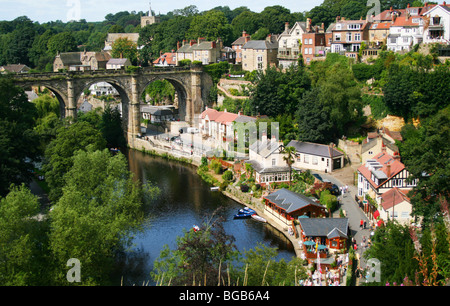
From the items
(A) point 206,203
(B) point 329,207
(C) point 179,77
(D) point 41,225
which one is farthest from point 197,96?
(D) point 41,225

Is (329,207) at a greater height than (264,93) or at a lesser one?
lesser

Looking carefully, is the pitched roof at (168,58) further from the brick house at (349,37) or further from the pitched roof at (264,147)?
the pitched roof at (264,147)

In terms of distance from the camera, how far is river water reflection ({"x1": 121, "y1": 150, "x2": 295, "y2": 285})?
29.9 metres

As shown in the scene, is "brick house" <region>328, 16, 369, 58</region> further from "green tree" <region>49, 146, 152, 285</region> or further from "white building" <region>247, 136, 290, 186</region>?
"green tree" <region>49, 146, 152, 285</region>

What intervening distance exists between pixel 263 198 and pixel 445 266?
58.4 feet

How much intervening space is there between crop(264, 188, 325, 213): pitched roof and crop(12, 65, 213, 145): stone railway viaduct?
27.1 metres

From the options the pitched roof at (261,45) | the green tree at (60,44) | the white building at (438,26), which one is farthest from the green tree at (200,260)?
the green tree at (60,44)

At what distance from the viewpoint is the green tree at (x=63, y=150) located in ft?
117

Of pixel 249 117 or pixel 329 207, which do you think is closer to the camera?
pixel 329 207

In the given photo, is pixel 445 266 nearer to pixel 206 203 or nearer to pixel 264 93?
pixel 206 203

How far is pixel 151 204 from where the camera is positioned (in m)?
39.1

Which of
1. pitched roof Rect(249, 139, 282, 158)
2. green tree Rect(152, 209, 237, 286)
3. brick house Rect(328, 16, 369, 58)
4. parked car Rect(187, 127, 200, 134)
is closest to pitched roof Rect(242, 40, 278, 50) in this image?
brick house Rect(328, 16, 369, 58)

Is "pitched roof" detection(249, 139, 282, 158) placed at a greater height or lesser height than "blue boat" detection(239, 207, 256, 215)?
greater

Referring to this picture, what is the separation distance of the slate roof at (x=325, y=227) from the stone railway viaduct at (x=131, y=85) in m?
32.4
